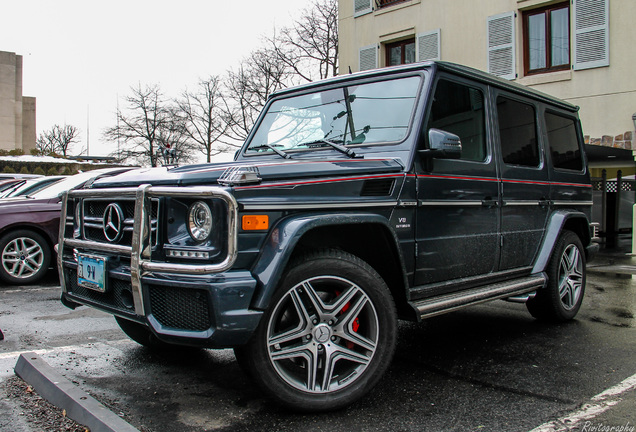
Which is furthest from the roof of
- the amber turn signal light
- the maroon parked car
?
the maroon parked car

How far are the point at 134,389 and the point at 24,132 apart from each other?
64.4 meters

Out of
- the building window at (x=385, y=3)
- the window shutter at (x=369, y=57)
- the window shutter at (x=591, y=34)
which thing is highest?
the building window at (x=385, y=3)

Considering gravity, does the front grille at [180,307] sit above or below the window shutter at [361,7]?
below

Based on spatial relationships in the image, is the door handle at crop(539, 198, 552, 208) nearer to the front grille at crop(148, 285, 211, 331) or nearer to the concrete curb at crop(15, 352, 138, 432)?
the front grille at crop(148, 285, 211, 331)

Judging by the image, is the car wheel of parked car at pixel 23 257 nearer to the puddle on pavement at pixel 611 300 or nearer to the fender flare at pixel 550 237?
the fender flare at pixel 550 237

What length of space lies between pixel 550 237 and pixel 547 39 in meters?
11.0

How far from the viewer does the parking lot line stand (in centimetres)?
297

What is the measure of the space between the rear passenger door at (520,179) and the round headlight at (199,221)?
2.57 m

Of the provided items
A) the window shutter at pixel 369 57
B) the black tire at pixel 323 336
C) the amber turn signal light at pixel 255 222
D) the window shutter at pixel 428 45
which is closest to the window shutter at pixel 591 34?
the window shutter at pixel 428 45

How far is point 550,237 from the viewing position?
511 centimetres

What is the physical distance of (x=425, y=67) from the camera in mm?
4082

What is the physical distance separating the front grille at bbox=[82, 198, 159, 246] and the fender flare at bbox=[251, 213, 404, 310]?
60cm

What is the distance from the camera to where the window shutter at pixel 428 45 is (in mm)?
16469

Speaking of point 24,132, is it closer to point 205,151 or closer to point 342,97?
point 205,151
